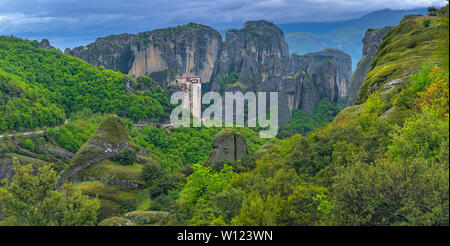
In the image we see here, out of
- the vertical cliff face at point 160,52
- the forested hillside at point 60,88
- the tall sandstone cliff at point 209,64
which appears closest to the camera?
the forested hillside at point 60,88

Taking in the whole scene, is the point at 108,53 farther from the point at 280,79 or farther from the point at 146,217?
the point at 146,217

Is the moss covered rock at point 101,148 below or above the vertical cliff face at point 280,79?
below

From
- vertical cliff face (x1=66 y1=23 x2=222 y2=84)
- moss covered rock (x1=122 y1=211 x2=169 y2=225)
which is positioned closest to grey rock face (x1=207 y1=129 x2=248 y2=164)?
moss covered rock (x1=122 y1=211 x2=169 y2=225)

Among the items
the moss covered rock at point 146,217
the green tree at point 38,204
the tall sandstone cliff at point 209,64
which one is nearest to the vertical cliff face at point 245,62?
the tall sandstone cliff at point 209,64

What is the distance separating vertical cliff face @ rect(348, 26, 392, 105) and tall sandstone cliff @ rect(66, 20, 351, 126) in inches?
1231

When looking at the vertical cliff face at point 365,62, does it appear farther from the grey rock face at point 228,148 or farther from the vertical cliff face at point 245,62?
the vertical cliff face at point 245,62

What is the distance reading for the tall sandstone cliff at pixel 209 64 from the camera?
444 feet

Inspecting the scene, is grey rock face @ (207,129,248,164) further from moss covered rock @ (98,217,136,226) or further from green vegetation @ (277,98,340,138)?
green vegetation @ (277,98,340,138)

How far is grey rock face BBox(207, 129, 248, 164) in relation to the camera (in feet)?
150

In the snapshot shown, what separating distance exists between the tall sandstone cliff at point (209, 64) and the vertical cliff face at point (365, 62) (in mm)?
31259

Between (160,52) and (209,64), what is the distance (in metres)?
43.2

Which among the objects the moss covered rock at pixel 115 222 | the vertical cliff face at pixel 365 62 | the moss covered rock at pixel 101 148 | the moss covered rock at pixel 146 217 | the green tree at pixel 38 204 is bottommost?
the moss covered rock at pixel 146 217

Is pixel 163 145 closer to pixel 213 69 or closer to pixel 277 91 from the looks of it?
pixel 277 91
